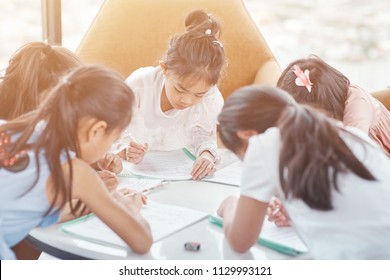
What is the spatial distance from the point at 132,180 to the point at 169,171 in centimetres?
13

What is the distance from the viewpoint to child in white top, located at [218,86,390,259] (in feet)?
3.21

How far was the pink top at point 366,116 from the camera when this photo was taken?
1578 millimetres

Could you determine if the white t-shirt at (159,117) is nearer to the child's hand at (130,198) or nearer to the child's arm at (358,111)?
the child's arm at (358,111)

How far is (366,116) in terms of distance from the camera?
1590 mm

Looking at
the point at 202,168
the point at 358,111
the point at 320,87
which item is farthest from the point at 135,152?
the point at 358,111

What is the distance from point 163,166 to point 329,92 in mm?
508

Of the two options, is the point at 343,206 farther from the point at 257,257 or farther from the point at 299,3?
the point at 299,3

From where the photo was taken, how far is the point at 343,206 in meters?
1.01

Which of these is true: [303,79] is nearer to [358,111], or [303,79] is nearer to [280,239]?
[358,111]

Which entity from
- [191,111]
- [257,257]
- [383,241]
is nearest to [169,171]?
[191,111]

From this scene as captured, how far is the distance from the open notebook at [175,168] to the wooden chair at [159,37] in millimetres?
644

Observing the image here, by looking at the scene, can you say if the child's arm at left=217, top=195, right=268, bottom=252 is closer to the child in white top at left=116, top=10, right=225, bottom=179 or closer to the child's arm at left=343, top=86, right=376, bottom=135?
the child in white top at left=116, top=10, right=225, bottom=179

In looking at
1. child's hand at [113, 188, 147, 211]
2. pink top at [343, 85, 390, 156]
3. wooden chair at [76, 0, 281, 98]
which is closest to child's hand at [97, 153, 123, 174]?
child's hand at [113, 188, 147, 211]

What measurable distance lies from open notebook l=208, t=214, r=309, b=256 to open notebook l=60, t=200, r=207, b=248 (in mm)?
61
